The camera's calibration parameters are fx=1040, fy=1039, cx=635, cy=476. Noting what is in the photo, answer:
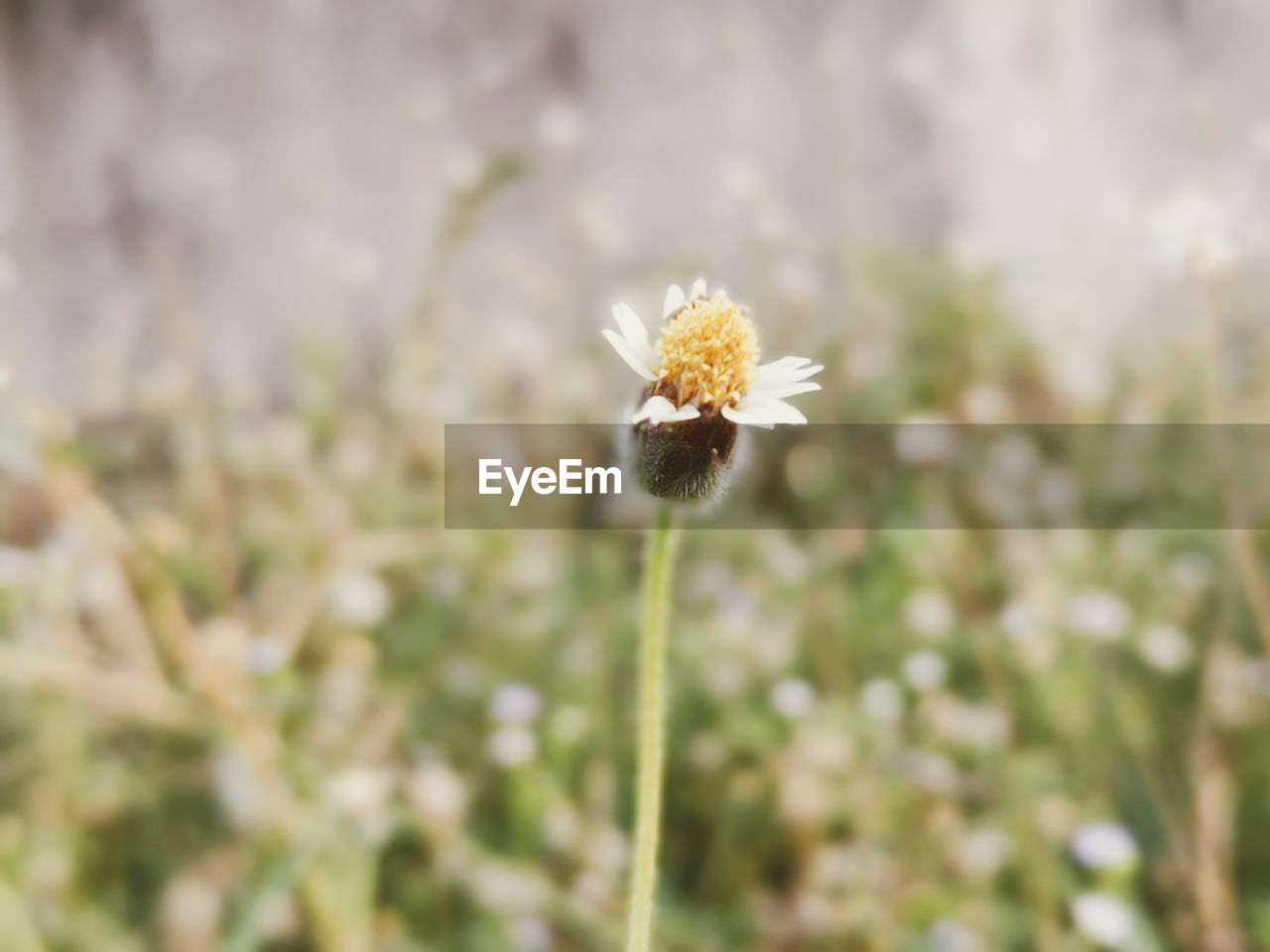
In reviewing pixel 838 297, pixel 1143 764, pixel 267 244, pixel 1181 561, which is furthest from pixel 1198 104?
pixel 267 244

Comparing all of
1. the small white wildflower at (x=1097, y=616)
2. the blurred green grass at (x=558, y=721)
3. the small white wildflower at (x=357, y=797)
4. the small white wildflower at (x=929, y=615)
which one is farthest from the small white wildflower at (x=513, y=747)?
the small white wildflower at (x=1097, y=616)

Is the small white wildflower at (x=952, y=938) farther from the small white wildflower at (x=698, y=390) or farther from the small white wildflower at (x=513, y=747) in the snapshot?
the small white wildflower at (x=698, y=390)

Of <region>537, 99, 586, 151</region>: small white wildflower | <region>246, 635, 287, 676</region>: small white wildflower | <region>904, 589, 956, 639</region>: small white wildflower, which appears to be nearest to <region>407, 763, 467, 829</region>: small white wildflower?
<region>246, 635, 287, 676</region>: small white wildflower

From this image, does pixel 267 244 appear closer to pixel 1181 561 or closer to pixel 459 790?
pixel 459 790

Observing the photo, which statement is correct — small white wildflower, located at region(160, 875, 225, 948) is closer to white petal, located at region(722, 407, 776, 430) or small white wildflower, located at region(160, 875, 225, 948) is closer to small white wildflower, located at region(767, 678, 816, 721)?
small white wildflower, located at region(767, 678, 816, 721)

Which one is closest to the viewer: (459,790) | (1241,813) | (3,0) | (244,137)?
(459,790)

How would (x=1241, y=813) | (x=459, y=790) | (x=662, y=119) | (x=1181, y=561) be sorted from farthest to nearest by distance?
1. (x=662, y=119)
2. (x=1181, y=561)
3. (x=1241, y=813)
4. (x=459, y=790)

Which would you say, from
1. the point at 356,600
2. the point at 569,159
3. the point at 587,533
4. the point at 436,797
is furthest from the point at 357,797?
the point at 569,159
